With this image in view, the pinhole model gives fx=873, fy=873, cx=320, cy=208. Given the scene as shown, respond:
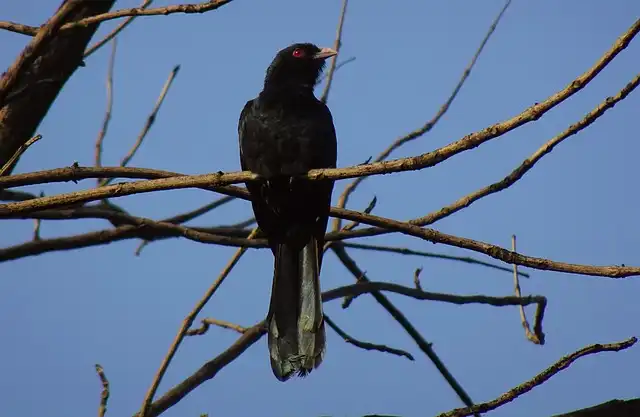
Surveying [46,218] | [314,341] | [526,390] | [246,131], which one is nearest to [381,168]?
[526,390]

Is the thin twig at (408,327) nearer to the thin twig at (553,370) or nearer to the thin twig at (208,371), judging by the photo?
the thin twig at (208,371)

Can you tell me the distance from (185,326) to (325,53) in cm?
210

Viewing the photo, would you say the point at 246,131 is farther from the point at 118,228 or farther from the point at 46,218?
the point at 46,218

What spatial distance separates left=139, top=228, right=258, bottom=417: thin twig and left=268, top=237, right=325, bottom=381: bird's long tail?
25 cm

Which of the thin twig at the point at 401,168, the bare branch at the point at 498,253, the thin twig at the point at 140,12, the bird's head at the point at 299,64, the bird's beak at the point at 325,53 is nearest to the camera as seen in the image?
the thin twig at the point at 401,168

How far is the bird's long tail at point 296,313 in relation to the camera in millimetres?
4109

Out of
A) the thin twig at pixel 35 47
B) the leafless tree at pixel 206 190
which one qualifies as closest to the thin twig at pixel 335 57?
the leafless tree at pixel 206 190

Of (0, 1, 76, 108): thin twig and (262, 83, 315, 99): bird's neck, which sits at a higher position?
(262, 83, 315, 99): bird's neck

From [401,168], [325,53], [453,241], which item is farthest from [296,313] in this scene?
[325,53]

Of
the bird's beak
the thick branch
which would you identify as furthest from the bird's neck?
the thick branch

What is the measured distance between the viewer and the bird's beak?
5.45 m

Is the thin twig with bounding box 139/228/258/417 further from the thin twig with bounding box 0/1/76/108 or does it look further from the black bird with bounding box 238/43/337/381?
the thin twig with bounding box 0/1/76/108

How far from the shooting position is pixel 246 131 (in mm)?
4613

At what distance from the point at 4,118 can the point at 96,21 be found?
3.87ft
